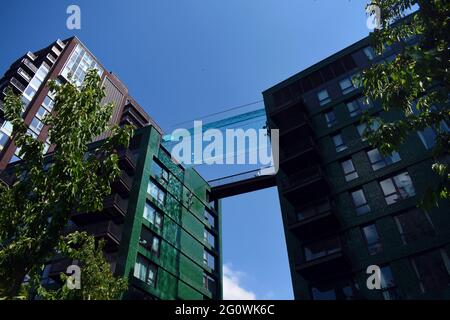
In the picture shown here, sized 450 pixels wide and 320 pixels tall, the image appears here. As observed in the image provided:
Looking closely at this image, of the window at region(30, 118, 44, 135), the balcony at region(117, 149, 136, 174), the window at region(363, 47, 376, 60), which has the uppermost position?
the window at region(30, 118, 44, 135)

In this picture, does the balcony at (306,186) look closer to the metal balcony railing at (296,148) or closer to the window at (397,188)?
the metal balcony railing at (296,148)

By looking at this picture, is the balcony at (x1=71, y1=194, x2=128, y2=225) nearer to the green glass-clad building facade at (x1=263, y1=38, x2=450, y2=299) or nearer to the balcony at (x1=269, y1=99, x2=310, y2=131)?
the green glass-clad building facade at (x1=263, y1=38, x2=450, y2=299)

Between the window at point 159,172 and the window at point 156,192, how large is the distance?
1240mm

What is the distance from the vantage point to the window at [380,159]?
2531cm

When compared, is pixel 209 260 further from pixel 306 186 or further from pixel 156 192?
pixel 306 186

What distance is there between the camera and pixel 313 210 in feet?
88.6

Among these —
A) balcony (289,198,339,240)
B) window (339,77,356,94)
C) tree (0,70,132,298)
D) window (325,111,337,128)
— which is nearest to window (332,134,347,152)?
window (325,111,337,128)

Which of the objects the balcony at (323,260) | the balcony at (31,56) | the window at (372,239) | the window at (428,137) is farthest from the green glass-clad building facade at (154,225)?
the window at (428,137)

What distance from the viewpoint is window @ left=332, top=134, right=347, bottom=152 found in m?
28.7

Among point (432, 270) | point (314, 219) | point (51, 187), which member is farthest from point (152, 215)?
point (51, 187)

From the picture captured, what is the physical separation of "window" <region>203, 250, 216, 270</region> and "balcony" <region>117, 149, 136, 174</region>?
41.6ft

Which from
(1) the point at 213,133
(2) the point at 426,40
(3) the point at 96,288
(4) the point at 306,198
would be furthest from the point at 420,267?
(1) the point at 213,133
